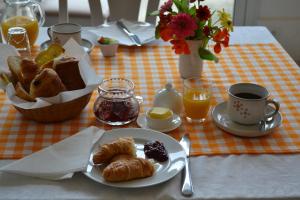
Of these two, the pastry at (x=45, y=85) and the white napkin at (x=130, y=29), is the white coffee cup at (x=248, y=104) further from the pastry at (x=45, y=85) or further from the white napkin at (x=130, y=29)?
the white napkin at (x=130, y=29)

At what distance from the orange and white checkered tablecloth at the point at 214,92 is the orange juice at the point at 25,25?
0.71ft

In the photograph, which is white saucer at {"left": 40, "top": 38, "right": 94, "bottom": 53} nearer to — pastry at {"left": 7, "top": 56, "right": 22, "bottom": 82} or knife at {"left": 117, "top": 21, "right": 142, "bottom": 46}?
knife at {"left": 117, "top": 21, "right": 142, "bottom": 46}

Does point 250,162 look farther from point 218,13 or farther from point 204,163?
point 218,13

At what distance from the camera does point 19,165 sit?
3.41 feet

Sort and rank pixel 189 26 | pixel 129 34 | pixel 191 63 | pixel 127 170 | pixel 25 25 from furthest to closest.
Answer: pixel 129 34
pixel 25 25
pixel 191 63
pixel 189 26
pixel 127 170

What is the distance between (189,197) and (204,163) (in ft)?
0.43

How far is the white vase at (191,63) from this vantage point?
4.79 feet

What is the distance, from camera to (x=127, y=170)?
0.99 metres

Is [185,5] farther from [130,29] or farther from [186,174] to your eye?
[186,174]

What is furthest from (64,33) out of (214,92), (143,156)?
(143,156)

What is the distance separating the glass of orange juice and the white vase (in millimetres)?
169

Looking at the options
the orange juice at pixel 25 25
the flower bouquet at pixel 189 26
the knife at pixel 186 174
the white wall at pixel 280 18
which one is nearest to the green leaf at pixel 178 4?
the flower bouquet at pixel 189 26

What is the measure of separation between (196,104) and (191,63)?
0.28 meters

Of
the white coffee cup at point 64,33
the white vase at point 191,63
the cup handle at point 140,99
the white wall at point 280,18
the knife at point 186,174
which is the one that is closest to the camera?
the knife at point 186,174
